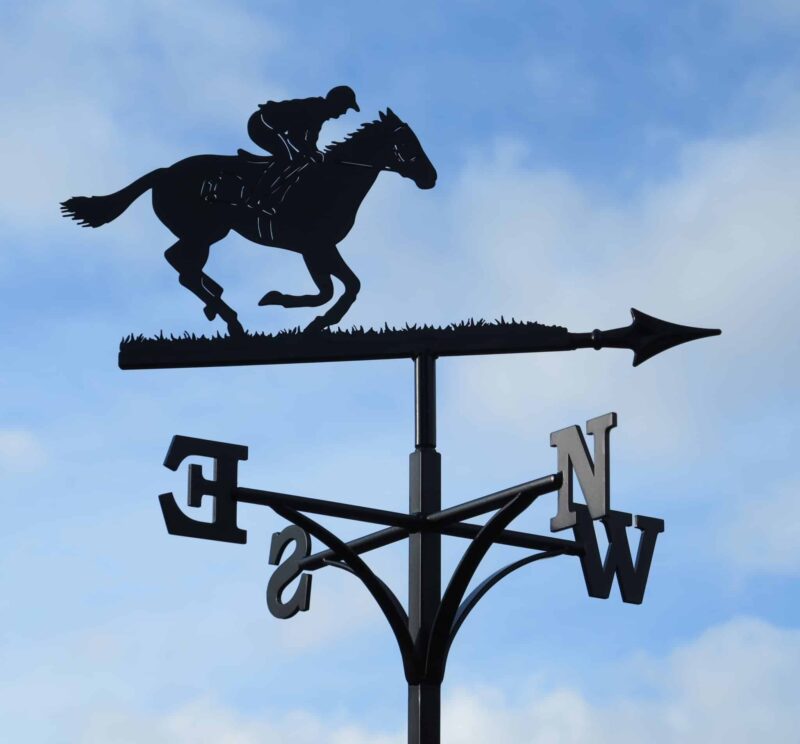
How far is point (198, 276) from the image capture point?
6.12m

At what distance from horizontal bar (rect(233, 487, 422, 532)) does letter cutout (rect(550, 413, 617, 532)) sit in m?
0.55

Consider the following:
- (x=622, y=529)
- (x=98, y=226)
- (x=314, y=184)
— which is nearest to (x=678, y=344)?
(x=622, y=529)

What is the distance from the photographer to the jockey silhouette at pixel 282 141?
614 cm

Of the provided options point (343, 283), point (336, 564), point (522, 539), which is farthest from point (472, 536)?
point (343, 283)

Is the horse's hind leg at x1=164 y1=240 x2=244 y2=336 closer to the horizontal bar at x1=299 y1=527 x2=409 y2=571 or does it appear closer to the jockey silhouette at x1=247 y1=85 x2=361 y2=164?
the jockey silhouette at x1=247 y1=85 x2=361 y2=164

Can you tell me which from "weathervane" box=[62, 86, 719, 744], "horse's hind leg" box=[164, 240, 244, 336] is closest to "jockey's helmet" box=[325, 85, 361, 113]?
"weathervane" box=[62, 86, 719, 744]

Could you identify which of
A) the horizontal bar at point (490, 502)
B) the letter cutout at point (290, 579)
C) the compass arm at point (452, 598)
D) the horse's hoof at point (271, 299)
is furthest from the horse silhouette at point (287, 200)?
the compass arm at point (452, 598)

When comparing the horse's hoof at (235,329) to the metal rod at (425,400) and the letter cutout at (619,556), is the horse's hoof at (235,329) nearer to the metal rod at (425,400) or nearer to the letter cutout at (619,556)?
the metal rod at (425,400)

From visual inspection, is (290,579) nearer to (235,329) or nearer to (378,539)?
(378,539)

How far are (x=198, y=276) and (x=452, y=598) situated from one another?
1793 millimetres

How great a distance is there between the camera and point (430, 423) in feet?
18.2

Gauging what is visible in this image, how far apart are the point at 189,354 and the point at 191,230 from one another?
65 cm

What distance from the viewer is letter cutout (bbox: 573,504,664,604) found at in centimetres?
555

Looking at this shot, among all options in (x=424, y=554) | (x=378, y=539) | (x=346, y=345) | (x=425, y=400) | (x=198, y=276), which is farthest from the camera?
(x=198, y=276)
